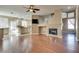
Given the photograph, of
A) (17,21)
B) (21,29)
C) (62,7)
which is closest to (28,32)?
(21,29)

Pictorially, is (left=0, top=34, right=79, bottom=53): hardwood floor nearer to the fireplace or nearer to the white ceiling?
the fireplace

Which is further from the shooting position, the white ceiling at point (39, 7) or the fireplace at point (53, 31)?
the fireplace at point (53, 31)

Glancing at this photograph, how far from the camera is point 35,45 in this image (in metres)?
2.31

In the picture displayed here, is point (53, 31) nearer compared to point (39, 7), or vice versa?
point (39, 7)

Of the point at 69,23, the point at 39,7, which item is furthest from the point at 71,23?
the point at 39,7

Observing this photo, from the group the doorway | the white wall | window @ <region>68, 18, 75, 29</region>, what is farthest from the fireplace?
the white wall

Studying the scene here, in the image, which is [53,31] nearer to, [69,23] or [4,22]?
[69,23]

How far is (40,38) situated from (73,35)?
26.6 inches

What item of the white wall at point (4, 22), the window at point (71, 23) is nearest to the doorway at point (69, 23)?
the window at point (71, 23)

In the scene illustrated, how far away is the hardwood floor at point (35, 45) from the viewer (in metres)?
2.27

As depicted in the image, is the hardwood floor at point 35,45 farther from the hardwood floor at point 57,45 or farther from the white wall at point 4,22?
the white wall at point 4,22

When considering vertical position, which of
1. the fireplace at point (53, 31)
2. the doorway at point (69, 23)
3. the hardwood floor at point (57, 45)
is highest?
the doorway at point (69, 23)

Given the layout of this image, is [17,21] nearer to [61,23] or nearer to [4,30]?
[4,30]
